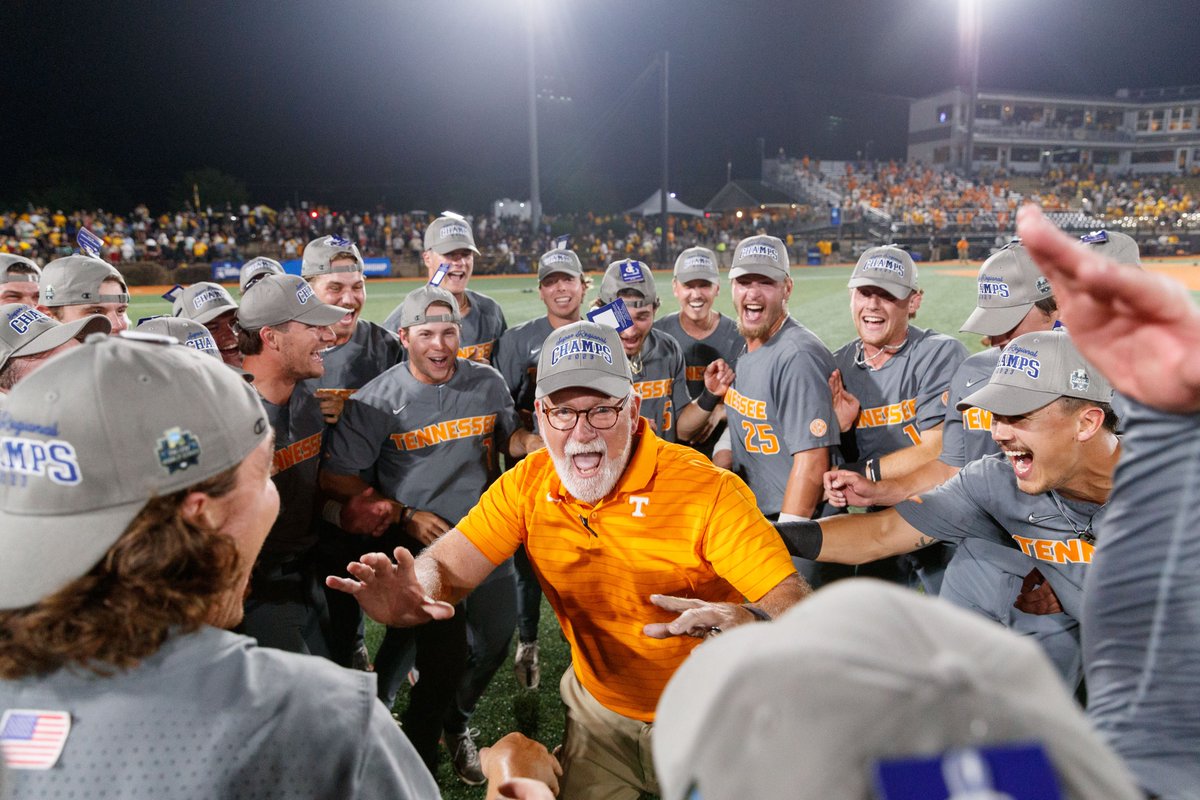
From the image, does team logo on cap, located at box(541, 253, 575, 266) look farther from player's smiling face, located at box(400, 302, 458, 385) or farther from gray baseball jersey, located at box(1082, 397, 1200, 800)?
gray baseball jersey, located at box(1082, 397, 1200, 800)

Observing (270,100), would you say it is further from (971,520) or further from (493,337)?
(971,520)

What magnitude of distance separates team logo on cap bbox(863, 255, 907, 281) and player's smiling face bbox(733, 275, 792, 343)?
55 cm

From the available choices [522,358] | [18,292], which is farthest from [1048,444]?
[18,292]

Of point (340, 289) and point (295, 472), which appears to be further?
point (340, 289)

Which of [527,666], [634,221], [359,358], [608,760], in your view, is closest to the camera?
[608,760]

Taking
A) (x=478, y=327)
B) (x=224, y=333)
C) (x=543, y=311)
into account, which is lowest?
(x=543, y=311)

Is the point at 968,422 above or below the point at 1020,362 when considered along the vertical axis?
below

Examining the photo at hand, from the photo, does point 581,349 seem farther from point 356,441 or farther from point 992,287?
point 992,287

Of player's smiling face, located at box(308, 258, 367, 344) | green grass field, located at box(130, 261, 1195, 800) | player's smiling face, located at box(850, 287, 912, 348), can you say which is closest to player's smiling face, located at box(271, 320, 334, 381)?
player's smiling face, located at box(308, 258, 367, 344)

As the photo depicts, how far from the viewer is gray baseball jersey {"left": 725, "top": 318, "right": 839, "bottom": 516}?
13.7 ft

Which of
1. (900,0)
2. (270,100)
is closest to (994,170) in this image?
(900,0)

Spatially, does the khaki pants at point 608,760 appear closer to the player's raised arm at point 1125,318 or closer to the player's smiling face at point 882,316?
the player's raised arm at point 1125,318

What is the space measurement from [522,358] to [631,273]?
111 centimetres

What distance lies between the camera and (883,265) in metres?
4.76
